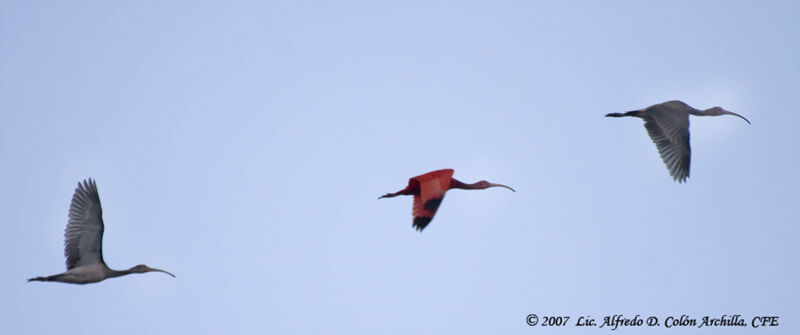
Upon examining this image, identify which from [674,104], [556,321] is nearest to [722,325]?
[556,321]

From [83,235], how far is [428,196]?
330 inches

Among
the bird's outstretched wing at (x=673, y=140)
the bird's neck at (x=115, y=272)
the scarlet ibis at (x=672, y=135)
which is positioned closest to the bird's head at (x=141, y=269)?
the bird's neck at (x=115, y=272)

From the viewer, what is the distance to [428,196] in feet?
61.5

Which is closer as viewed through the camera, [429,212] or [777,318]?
[429,212]

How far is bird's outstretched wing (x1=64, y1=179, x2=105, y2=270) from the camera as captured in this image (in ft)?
68.5

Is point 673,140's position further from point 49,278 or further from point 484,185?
point 49,278

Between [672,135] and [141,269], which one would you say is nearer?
[141,269]

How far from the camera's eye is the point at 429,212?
18.3 m

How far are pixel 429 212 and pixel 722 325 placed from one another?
9207mm

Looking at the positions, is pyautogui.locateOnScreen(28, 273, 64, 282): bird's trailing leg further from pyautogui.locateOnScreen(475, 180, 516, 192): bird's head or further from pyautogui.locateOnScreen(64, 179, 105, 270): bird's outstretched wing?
pyautogui.locateOnScreen(475, 180, 516, 192): bird's head

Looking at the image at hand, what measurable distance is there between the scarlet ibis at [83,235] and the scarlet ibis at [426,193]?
269 inches

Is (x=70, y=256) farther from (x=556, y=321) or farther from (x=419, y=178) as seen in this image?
(x=556, y=321)

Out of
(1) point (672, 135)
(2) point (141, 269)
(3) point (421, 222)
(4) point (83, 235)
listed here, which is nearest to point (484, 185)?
(3) point (421, 222)

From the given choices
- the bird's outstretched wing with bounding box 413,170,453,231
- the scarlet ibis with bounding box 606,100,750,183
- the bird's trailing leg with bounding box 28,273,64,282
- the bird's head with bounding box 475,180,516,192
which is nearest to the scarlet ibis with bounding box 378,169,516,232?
the bird's outstretched wing with bounding box 413,170,453,231
